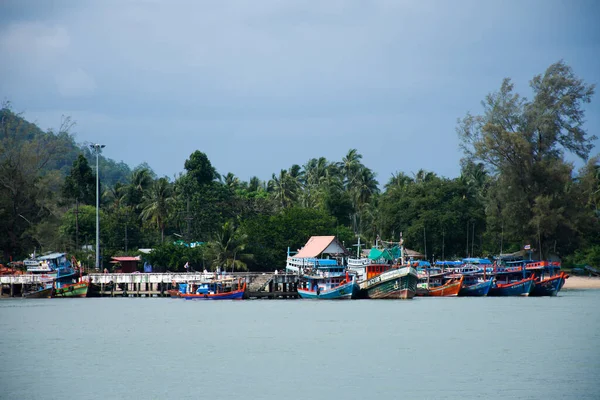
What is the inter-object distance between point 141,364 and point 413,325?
68.0 feet

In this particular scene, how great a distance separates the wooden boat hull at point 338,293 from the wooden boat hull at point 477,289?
13339 millimetres

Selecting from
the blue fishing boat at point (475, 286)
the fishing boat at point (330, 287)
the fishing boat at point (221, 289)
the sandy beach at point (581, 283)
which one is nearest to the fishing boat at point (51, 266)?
the fishing boat at point (221, 289)

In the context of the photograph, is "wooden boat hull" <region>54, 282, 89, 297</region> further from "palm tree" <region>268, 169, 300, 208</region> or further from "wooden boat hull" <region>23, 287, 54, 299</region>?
"palm tree" <region>268, 169, 300, 208</region>

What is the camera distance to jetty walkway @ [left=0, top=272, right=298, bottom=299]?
8569cm

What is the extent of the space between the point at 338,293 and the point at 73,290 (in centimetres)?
3015

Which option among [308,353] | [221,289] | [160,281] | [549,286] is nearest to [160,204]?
[160,281]

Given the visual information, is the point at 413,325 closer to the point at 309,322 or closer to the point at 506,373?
the point at 309,322

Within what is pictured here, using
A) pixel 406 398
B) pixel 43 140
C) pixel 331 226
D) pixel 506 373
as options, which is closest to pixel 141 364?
pixel 406 398

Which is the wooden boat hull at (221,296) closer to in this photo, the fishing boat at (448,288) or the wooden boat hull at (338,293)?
the wooden boat hull at (338,293)

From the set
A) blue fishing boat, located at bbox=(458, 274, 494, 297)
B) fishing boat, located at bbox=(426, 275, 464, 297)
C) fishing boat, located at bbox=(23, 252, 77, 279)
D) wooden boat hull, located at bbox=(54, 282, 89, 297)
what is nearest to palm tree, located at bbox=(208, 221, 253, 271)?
wooden boat hull, located at bbox=(54, 282, 89, 297)

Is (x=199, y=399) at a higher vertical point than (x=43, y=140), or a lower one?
lower

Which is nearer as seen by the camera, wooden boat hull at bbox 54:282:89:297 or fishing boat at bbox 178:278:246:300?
fishing boat at bbox 178:278:246:300

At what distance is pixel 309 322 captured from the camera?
187 feet

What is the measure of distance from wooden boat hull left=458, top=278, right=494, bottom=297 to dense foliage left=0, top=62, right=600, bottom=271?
7.65 m
